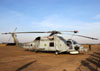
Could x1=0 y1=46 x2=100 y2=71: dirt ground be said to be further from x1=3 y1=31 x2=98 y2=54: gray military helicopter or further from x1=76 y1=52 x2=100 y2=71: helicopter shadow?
x1=3 y1=31 x2=98 y2=54: gray military helicopter

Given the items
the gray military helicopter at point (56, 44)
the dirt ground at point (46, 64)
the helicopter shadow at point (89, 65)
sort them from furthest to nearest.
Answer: the gray military helicopter at point (56, 44)
the dirt ground at point (46, 64)
the helicopter shadow at point (89, 65)

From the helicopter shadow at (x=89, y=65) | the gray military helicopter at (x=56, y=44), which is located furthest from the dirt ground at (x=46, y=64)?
the gray military helicopter at (x=56, y=44)

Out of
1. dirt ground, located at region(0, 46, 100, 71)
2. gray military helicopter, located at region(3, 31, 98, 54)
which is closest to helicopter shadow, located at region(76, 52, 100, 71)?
dirt ground, located at region(0, 46, 100, 71)

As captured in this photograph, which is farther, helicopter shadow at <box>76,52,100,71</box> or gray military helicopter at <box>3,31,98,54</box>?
gray military helicopter at <box>3,31,98,54</box>

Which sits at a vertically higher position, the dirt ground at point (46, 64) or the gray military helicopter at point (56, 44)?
the gray military helicopter at point (56, 44)

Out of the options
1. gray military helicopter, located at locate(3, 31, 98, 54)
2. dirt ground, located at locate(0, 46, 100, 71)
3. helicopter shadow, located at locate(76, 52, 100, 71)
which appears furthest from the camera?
gray military helicopter, located at locate(3, 31, 98, 54)

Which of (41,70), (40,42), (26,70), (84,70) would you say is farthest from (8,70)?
(40,42)

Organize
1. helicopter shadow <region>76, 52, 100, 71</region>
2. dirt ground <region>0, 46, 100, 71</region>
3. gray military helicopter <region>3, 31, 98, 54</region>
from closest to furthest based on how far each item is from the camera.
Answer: helicopter shadow <region>76, 52, 100, 71</region> → dirt ground <region>0, 46, 100, 71</region> → gray military helicopter <region>3, 31, 98, 54</region>

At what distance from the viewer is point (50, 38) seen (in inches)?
712

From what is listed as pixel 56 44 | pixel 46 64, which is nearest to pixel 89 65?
pixel 46 64

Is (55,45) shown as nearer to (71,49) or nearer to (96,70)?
(71,49)

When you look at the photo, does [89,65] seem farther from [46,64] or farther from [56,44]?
[56,44]

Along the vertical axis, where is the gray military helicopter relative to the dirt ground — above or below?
above

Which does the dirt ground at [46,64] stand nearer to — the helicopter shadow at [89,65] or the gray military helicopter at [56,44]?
the helicopter shadow at [89,65]
